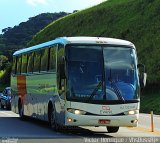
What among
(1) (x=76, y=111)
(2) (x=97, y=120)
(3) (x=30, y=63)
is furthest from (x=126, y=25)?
(2) (x=97, y=120)

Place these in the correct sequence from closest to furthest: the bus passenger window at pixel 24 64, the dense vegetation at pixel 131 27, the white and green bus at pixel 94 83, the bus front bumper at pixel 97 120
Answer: the bus front bumper at pixel 97 120 < the white and green bus at pixel 94 83 < the bus passenger window at pixel 24 64 < the dense vegetation at pixel 131 27

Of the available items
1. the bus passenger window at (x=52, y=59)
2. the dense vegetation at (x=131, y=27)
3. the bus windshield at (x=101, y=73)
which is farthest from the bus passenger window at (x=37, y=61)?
the dense vegetation at (x=131, y=27)

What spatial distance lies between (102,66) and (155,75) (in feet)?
98.6

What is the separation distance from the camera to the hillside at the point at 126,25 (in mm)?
53094

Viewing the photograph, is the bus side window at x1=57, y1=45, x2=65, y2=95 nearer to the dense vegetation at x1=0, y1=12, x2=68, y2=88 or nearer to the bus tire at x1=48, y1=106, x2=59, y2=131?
the bus tire at x1=48, y1=106, x2=59, y2=131

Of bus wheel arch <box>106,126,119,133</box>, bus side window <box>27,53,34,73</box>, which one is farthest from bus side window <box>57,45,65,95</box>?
bus side window <box>27,53,34,73</box>

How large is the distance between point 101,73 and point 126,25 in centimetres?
4716

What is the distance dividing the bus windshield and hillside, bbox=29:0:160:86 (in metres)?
27.9

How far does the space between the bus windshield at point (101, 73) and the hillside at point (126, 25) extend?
1099 inches

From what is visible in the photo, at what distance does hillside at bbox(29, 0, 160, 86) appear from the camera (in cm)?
5309

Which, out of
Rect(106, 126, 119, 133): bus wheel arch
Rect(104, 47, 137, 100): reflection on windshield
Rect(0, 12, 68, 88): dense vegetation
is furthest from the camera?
Rect(0, 12, 68, 88): dense vegetation

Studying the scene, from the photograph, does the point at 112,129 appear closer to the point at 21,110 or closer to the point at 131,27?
the point at 21,110

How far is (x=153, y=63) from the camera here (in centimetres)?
5103

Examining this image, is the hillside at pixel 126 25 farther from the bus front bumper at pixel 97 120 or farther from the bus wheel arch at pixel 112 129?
the bus front bumper at pixel 97 120
